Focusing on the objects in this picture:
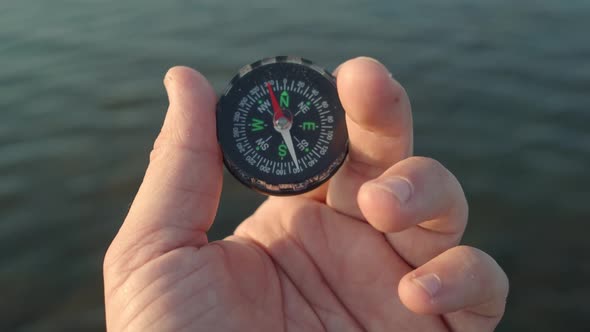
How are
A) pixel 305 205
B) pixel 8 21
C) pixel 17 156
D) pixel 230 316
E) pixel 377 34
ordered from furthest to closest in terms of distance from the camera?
1. pixel 8 21
2. pixel 377 34
3. pixel 17 156
4. pixel 305 205
5. pixel 230 316

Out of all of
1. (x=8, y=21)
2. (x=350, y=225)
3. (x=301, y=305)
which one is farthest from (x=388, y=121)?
(x=8, y=21)

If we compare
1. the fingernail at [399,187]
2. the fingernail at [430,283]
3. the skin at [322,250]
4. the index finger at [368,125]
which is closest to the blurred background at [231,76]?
the skin at [322,250]

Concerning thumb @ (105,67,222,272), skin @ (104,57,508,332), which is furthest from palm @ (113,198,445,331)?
thumb @ (105,67,222,272)

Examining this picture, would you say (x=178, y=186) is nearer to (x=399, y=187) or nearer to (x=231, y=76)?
(x=399, y=187)

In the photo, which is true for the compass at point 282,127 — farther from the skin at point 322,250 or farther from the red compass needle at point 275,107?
the skin at point 322,250

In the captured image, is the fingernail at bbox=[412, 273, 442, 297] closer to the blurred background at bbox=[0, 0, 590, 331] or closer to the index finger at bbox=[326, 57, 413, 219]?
the index finger at bbox=[326, 57, 413, 219]

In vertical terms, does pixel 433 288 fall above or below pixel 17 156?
above

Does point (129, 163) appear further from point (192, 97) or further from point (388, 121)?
point (388, 121)
